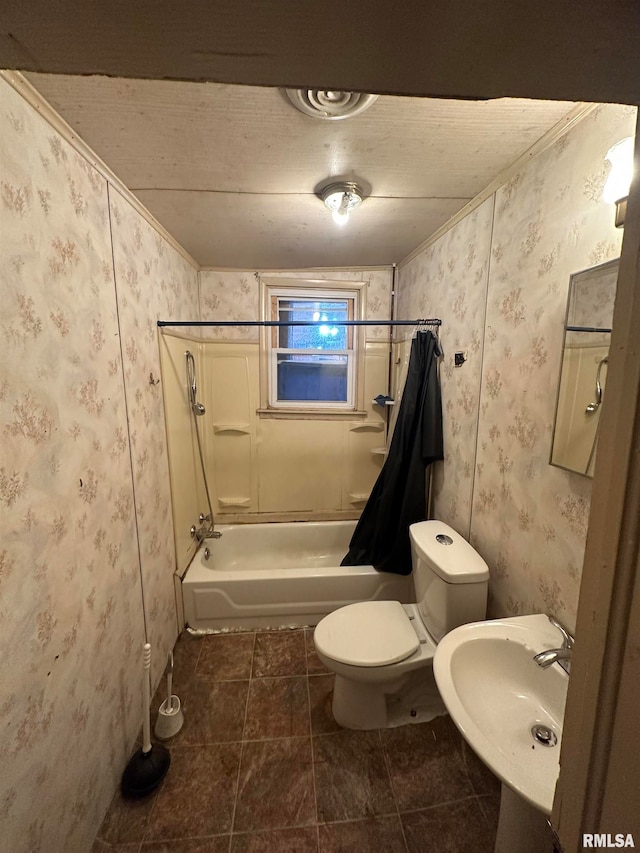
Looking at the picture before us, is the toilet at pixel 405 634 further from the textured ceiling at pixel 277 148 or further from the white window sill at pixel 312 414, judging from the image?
the textured ceiling at pixel 277 148

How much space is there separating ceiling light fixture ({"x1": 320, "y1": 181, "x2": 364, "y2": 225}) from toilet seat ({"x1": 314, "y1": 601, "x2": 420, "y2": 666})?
1.80m

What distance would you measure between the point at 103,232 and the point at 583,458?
67.4 inches

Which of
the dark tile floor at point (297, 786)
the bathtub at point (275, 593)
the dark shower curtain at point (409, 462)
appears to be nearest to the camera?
the dark tile floor at point (297, 786)

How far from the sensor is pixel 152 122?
983 mm

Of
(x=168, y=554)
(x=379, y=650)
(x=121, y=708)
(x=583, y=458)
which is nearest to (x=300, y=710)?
(x=379, y=650)

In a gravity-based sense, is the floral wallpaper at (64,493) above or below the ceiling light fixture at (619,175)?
below

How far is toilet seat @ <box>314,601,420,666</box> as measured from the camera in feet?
4.42

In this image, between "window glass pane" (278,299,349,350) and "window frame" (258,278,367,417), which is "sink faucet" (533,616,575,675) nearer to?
"window frame" (258,278,367,417)

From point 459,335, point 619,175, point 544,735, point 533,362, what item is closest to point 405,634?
point 544,735

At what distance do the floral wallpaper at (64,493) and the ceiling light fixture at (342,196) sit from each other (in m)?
0.82

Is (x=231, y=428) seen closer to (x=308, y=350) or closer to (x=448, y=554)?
(x=308, y=350)

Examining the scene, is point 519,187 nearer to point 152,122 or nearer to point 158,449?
point 152,122

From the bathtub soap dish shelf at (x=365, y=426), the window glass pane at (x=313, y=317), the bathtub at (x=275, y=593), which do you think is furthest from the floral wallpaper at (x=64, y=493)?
the bathtub soap dish shelf at (x=365, y=426)

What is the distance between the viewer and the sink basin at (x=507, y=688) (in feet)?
2.74
